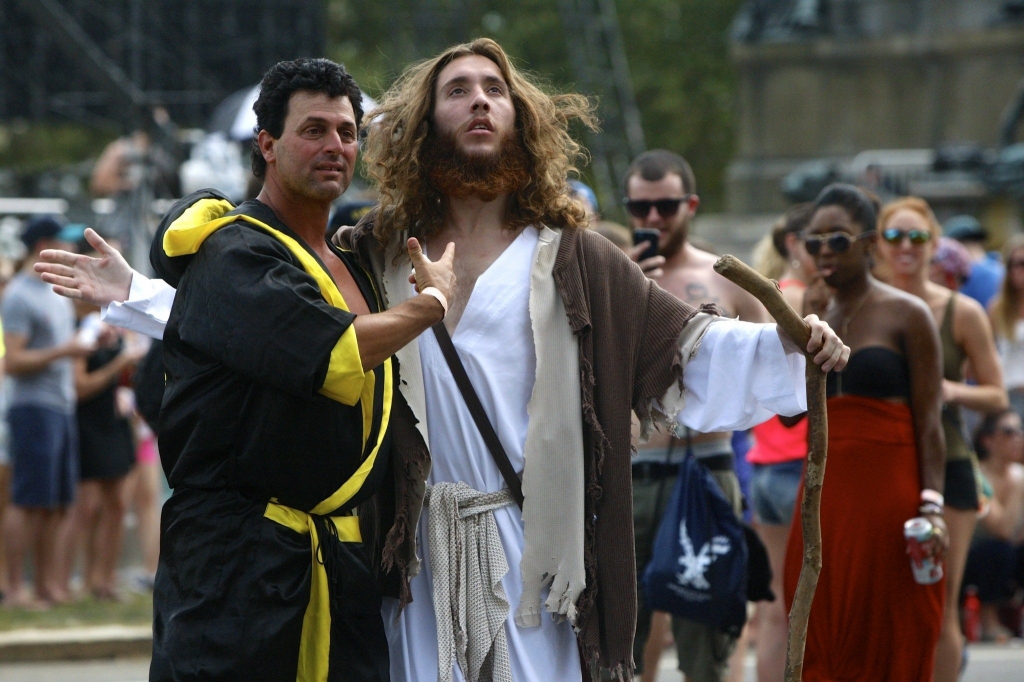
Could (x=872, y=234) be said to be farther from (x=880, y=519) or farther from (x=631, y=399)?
(x=631, y=399)

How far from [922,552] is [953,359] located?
1565 millimetres

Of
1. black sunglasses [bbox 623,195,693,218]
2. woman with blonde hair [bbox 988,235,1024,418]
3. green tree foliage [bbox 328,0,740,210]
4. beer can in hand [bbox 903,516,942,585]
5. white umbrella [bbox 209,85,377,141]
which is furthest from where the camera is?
green tree foliage [bbox 328,0,740,210]

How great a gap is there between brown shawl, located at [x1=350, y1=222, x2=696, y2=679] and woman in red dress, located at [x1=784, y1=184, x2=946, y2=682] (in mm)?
1317

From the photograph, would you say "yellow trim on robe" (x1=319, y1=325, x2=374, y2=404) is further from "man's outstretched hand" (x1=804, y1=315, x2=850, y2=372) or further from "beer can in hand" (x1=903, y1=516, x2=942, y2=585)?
"beer can in hand" (x1=903, y1=516, x2=942, y2=585)

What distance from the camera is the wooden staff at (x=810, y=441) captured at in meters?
3.72

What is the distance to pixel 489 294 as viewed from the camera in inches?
159

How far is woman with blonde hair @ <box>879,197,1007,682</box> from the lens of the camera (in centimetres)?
597

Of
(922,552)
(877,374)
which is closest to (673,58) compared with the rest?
(877,374)

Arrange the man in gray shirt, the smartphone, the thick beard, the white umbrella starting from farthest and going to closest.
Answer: the white umbrella
the man in gray shirt
the smartphone
the thick beard

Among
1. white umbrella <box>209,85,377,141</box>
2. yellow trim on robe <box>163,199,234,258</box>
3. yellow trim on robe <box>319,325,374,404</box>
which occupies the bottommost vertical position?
yellow trim on robe <box>319,325,374,404</box>

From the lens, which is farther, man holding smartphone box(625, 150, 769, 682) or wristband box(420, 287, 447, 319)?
man holding smartphone box(625, 150, 769, 682)

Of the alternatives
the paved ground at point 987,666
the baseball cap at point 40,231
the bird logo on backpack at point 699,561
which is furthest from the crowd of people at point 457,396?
the baseball cap at point 40,231

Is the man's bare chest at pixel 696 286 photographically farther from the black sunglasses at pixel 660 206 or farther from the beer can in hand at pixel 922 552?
the beer can in hand at pixel 922 552

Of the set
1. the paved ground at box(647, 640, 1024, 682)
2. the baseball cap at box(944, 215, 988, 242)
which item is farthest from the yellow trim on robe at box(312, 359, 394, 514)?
the baseball cap at box(944, 215, 988, 242)
